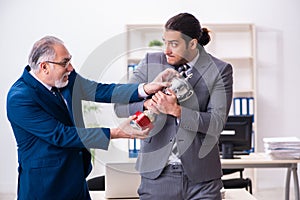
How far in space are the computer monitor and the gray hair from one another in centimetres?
246

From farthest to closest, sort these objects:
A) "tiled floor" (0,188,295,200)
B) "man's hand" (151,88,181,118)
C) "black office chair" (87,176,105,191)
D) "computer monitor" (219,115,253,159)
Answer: "tiled floor" (0,188,295,200) < "computer monitor" (219,115,253,159) < "black office chair" (87,176,105,191) < "man's hand" (151,88,181,118)

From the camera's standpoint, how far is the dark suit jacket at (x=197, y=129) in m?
2.22

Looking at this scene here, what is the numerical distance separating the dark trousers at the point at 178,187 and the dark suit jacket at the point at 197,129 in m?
0.03

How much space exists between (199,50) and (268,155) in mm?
2328

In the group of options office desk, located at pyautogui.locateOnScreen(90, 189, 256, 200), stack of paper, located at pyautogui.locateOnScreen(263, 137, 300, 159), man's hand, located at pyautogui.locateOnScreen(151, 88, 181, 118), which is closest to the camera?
man's hand, located at pyautogui.locateOnScreen(151, 88, 181, 118)

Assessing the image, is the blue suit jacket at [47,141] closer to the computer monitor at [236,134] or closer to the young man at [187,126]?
the young man at [187,126]

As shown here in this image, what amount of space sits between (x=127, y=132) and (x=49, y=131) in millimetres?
296

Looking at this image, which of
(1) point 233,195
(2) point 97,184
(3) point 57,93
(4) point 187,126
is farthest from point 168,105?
(2) point 97,184

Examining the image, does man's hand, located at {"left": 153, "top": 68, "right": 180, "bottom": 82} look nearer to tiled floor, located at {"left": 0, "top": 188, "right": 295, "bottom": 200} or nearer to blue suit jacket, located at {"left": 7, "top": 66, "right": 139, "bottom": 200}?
blue suit jacket, located at {"left": 7, "top": 66, "right": 139, "bottom": 200}

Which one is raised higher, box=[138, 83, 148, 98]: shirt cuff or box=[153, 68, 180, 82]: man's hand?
box=[153, 68, 180, 82]: man's hand

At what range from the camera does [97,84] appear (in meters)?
2.48

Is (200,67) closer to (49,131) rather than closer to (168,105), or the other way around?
(168,105)

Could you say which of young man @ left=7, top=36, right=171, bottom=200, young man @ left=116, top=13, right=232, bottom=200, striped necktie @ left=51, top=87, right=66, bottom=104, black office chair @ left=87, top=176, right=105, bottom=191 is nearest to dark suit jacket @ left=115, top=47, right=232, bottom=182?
young man @ left=116, top=13, right=232, bottom=200

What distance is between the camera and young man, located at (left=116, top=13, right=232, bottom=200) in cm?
221
